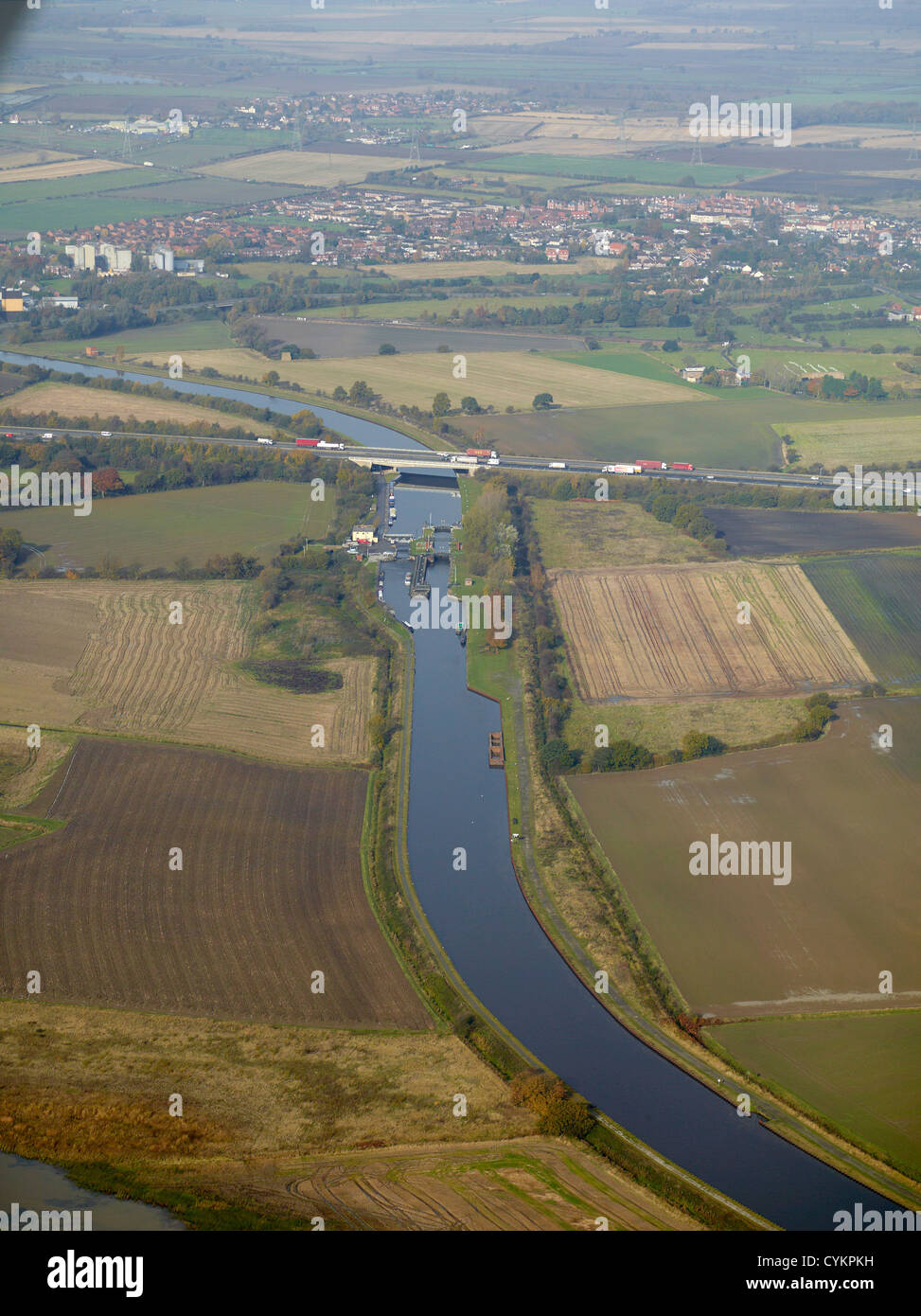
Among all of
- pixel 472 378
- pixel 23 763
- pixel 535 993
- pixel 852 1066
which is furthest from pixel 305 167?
pixel 852 1066

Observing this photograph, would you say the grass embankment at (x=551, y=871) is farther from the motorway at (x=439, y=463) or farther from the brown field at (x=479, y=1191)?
the motorway at (x=439, y=463)

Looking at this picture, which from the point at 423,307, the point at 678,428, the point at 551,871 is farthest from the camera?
the point at 423,307

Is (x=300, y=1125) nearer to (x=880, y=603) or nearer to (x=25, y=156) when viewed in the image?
(x=880, y=603)

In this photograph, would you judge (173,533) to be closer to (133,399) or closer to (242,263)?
(133,399)

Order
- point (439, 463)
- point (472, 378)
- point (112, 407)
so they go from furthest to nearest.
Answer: point (472, 378)
point (112, 407)
point (439, 463)

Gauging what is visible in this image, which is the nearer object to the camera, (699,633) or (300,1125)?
(300,1125)

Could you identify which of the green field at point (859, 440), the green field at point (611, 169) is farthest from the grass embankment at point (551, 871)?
the green field at point (611, 169)

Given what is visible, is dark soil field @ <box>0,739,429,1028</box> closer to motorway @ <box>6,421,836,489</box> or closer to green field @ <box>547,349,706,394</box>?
motorway @ <box>6,421,836,489</box>
